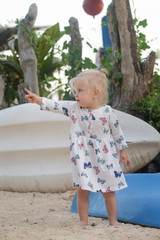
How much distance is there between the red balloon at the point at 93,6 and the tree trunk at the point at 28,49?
2.27 feet

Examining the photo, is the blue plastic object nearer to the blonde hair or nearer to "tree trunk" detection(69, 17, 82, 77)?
the blonde hair

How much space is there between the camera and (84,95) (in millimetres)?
1577

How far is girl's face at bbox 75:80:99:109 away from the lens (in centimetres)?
158

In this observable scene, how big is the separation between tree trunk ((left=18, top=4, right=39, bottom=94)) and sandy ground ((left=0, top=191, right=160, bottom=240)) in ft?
6.53

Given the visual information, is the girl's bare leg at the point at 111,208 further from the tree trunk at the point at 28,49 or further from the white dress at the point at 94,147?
the tree trunk at the point at 28,49

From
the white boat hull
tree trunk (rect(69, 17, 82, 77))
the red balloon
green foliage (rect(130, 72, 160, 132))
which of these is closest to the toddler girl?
the white boat hull

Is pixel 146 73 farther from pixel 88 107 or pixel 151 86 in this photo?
pixel 88 107

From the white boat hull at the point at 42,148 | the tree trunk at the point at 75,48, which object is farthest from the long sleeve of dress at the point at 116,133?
the tree trunk at the point at 75,48

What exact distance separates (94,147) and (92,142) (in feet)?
0.09

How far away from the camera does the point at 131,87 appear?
329cm

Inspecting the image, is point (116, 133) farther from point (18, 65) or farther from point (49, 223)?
point (18, 65)

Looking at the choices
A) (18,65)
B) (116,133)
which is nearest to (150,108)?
(116,133)

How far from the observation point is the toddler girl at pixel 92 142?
60.4 inches

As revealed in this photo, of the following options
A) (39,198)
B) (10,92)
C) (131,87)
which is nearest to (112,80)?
(131,87)
